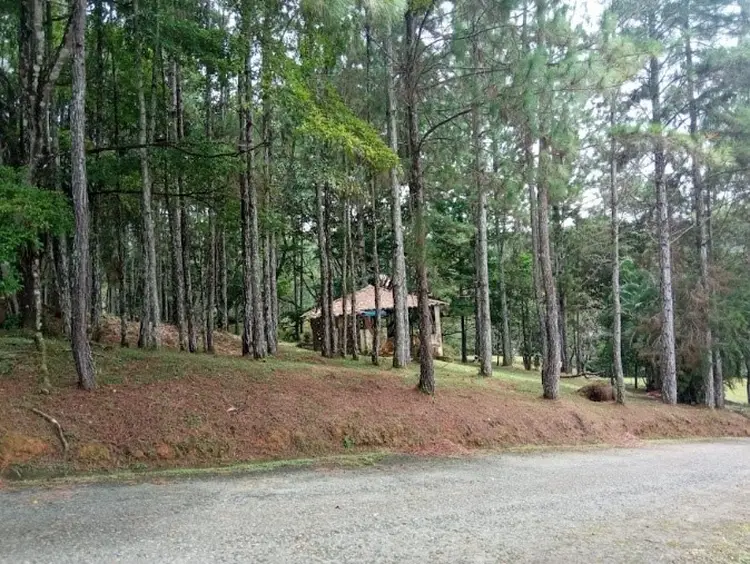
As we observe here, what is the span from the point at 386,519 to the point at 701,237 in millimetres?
16956

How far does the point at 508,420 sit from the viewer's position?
11.0 metres

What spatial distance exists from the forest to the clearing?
2.11 feet

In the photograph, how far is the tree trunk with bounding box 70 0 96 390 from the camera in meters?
7.93

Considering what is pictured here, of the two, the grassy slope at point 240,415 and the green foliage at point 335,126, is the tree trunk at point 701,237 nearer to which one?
the grassy slope at point 240,415

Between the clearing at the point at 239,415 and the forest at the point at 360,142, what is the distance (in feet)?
2.11

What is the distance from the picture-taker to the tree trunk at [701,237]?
53.7 feet

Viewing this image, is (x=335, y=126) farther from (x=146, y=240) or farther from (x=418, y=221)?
(x=146, y=240)

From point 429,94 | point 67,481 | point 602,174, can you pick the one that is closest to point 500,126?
point 429,94

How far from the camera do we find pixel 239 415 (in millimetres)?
8555

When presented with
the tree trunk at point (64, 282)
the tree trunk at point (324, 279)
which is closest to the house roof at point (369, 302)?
the tree trunk at point (324, 279)

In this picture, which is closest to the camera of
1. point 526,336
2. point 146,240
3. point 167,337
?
point 146,240

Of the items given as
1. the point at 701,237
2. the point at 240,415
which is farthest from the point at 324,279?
the point at 701,237

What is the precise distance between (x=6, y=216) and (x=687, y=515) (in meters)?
9.58

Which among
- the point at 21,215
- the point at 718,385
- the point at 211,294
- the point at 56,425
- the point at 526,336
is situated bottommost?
the point at 718,385
